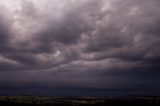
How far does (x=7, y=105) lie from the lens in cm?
17162

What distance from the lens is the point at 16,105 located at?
177 meters

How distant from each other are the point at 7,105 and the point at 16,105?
22.9 ft
